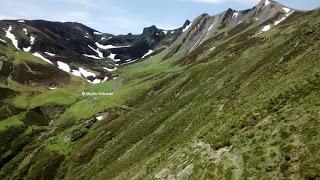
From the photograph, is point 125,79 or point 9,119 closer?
point 9,119

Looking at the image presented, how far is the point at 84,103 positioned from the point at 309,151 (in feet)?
357

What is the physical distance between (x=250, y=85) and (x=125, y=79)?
13052 cm

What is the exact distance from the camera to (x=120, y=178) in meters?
60.4

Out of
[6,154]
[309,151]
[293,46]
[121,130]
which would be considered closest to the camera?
[309,151]

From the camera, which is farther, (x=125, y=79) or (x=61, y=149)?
(x=125, y=79)

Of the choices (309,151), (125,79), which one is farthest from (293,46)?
(125,79)

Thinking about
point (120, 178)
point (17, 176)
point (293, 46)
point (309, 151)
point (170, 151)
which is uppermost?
point (293, 46)

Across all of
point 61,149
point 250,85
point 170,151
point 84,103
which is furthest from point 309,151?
point 84,103

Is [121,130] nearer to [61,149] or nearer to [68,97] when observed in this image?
[61,149]

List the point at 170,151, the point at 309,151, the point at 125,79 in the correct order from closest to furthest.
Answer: the point at 309,151, the point at 170,151, the point at 125,79

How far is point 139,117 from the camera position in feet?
307

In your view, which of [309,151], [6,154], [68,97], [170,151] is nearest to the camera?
[309,151]

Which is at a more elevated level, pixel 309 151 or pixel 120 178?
pixel 309 151

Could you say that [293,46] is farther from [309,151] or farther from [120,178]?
[309,151]
